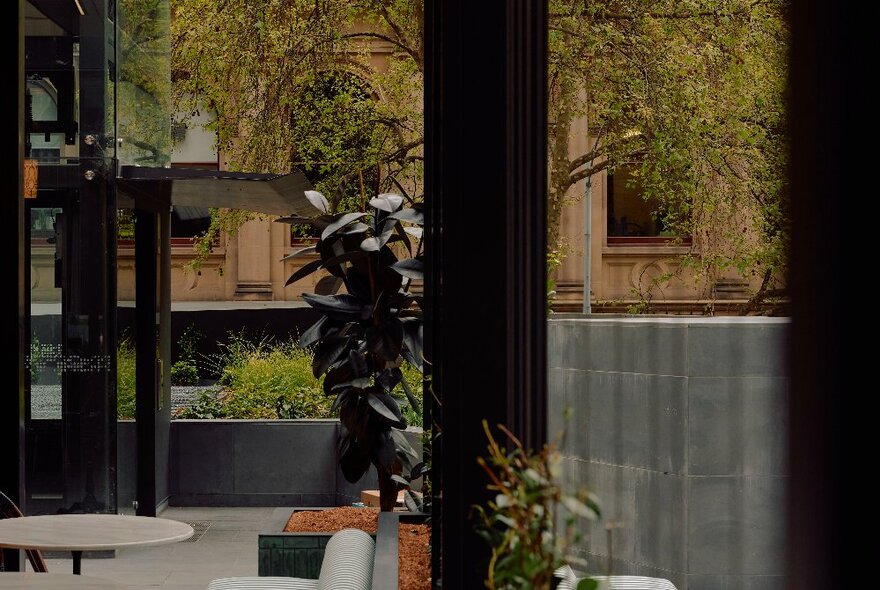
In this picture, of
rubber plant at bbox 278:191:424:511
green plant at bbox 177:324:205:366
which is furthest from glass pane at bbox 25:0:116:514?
green plant at bbox 177:324:205:366

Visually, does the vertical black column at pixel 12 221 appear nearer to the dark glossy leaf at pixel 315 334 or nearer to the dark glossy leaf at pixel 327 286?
the dark glossy leaf at pixel 315 334

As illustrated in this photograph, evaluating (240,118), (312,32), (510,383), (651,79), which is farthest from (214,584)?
(240,118)

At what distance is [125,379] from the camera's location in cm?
812

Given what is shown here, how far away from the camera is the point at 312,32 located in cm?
1202

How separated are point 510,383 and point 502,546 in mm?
800

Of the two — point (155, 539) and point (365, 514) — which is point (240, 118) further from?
point (155, 539)

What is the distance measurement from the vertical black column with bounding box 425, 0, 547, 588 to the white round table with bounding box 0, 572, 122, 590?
5.72ft

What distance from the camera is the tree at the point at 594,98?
21.4ft

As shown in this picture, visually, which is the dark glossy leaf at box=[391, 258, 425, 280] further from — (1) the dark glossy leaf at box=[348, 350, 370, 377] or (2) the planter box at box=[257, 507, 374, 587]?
(2) the planter box at box=[257, 507, 374, 587]

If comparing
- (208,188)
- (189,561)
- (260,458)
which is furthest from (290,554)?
(260,458)

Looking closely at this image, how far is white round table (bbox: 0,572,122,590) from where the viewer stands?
11.6ft

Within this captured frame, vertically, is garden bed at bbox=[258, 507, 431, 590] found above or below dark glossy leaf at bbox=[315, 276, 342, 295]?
below

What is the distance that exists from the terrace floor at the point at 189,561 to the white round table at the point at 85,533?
218 centimetres

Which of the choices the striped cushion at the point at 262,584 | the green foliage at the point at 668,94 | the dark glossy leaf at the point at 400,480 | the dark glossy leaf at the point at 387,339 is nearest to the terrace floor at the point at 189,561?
the dark glossy leaf at the point at 400,480
